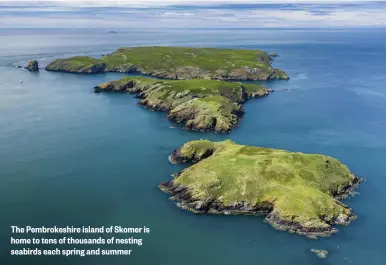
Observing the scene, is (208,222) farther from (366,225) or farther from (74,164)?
(74,164)

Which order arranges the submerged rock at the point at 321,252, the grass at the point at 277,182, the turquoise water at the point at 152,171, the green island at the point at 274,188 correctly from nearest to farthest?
the submerged rock at the point at 321,252 < the turquoise water at the point at 152,171 < the green island at the point at 274,188 < the grass at the point at 277,182

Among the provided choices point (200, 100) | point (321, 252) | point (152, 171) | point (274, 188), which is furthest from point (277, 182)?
point (200, 100)

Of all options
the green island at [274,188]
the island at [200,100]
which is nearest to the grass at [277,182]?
the green island at [274,188]

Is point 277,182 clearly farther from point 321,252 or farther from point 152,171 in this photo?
point 152,171

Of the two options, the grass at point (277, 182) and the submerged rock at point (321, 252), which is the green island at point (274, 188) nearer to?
the grass at point (277, 182)

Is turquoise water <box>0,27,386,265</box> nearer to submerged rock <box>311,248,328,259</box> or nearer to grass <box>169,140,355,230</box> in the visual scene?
submerged rock <box>311,248,328,259</box>

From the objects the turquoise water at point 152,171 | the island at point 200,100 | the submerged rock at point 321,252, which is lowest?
the submerged rock at point 321,252

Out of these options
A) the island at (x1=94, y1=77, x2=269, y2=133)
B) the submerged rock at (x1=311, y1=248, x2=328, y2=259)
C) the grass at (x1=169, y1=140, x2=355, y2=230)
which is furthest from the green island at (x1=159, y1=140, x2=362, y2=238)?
the island at (x1=94, y1=77, x2=269, y2=133)
